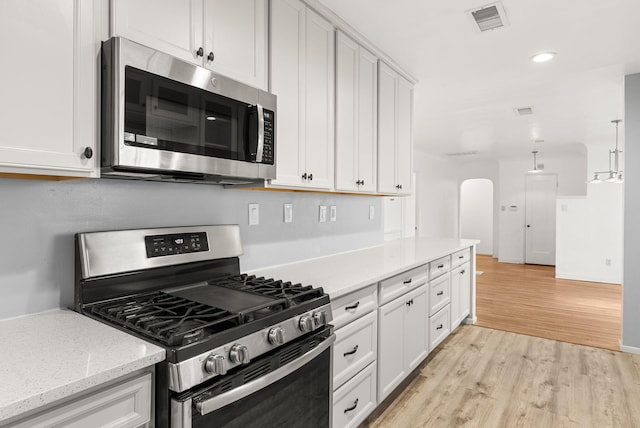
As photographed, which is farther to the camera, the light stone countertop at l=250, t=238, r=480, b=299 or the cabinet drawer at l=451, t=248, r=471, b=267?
the cabinet drawer at l=451, t=248, r=471, b=267

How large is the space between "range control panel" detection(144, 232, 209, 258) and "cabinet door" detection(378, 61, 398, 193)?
1.46 meters

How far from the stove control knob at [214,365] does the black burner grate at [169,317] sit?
0.21ft

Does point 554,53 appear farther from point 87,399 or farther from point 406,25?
point 87,399

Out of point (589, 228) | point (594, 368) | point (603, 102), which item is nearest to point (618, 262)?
point (589, 228)

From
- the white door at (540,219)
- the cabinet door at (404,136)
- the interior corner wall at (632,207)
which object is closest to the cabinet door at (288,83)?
the cabinet door at (404,136)

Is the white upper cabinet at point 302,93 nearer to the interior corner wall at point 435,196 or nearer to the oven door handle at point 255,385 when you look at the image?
the oven door handle at point 255,385

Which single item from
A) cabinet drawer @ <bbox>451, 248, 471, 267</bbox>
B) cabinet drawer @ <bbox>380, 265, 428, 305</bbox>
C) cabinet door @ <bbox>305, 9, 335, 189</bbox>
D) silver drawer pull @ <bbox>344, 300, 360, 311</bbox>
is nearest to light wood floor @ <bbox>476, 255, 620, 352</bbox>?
cabinet drawer @ <bbox>451, 248, 471, 267</bbox>

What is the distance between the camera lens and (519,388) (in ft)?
8.71

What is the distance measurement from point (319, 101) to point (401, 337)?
153 centimetres

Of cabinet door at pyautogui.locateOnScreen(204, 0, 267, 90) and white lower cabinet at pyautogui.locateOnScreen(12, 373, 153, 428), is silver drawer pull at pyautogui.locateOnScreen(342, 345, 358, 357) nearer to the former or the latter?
white lower cabinet at pyautogui.locateOnScreen(12, 373, 153, 428)

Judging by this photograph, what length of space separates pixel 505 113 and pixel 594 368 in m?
2.85

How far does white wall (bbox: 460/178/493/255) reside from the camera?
33.4 ft

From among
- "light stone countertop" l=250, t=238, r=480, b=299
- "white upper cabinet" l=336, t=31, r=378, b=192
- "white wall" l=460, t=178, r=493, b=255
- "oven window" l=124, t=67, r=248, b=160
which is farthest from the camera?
"white wall" l=460, t=178, r=493, b=255

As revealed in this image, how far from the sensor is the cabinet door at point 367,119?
2.59 m
